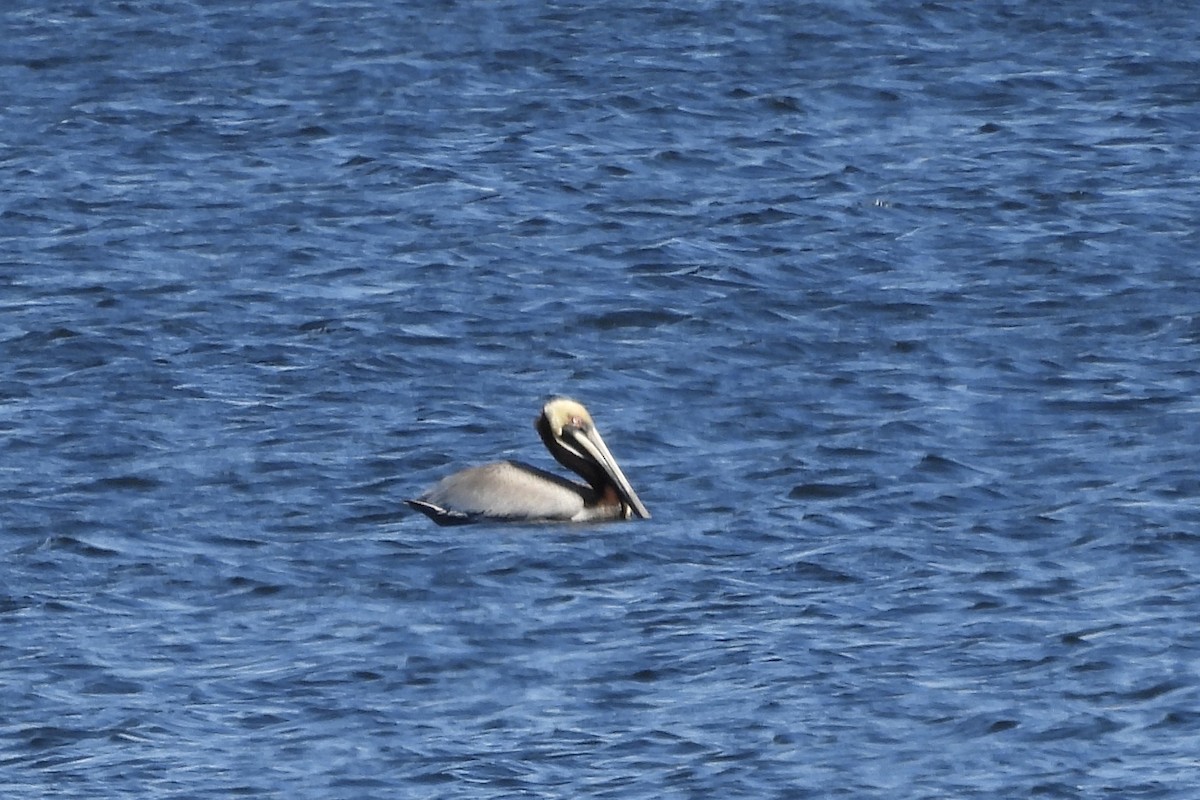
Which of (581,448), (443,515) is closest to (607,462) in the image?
(581,448)

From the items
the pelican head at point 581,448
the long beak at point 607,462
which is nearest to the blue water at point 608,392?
the long beak at point 607,462

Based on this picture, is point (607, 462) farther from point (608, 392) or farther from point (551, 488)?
point (608, 392)

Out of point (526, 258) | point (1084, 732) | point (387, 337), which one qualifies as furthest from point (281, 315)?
point (1084, 732)

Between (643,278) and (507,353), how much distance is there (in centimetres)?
183

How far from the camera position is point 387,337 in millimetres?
16844

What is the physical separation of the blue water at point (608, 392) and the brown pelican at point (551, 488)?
6.8 inches

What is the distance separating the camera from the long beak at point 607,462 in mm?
13807

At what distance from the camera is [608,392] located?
15.9m

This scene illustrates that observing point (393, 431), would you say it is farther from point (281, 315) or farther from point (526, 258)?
point (526, 258)

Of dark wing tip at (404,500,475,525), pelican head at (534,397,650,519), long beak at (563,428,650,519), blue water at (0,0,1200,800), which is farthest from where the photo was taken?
pelican head at (534,397,650,519)

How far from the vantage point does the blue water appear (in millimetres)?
10359

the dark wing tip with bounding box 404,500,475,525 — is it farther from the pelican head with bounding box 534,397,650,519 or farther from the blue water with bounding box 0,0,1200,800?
the pelican head with bounding box 534,397,650,519

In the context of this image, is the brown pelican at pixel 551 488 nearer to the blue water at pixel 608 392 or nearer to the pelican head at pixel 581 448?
the pelican head at pixel 581 448

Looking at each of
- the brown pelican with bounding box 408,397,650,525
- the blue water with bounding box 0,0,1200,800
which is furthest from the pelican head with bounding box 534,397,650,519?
the blue water with bounding box 0,0,1200,800
